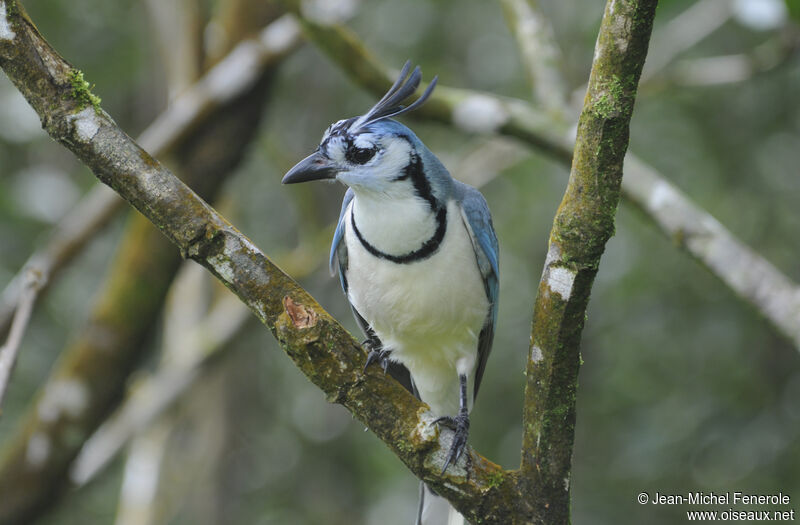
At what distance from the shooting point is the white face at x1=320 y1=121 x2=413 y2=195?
9.98 ft

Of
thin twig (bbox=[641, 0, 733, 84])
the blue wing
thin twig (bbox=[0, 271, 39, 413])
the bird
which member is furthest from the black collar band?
thin twig (bbox=[641, 0, 733, 84])

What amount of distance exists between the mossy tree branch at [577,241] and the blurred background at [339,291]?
114cm

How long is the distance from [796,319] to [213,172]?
302cm

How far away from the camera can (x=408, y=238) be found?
3.06m

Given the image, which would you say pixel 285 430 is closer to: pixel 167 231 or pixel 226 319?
pixel 226 319

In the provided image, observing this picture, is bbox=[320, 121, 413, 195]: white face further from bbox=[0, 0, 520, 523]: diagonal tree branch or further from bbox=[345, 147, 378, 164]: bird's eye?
bbox=[0, 0, 520, 523]: diagonal tree branch

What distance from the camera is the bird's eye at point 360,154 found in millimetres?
3053

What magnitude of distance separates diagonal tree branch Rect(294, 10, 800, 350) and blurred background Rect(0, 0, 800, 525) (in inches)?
3.9

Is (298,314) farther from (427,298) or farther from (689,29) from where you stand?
(689,29)

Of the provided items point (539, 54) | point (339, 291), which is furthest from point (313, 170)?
point (339, 291)

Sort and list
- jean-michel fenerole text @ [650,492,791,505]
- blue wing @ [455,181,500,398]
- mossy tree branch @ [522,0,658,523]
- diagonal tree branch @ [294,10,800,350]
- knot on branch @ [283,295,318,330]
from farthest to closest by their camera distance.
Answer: jean-michel fenerole text @ [650,492,791,505], blue wing @ [455,181,500,398], diagonal tree branch @ [294,10,800,350], knot on branch @ [283,295,318,330], mossy tree branch @ [522,0,658,523]

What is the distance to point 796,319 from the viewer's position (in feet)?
9.21

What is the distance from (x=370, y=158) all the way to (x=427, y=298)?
1.86ft

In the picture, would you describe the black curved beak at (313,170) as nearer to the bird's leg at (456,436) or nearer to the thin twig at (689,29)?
the bird's leg at (456,436)
